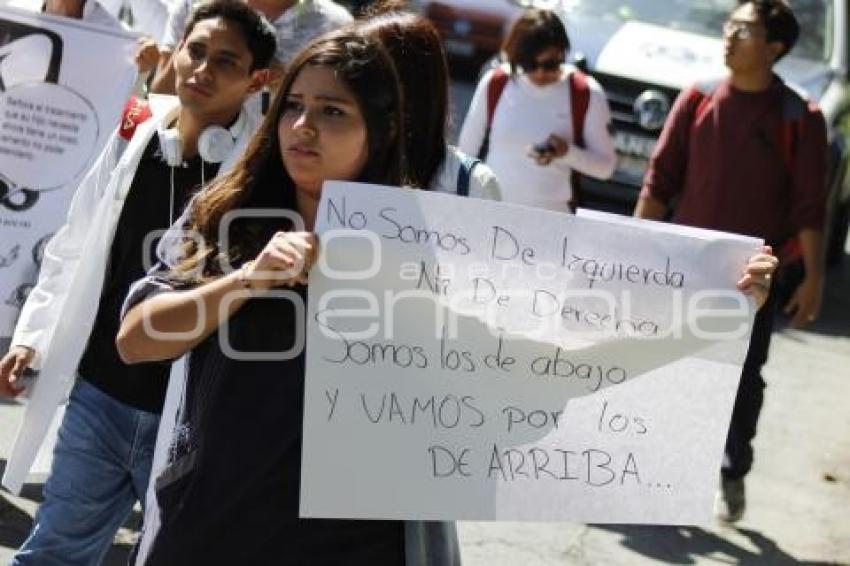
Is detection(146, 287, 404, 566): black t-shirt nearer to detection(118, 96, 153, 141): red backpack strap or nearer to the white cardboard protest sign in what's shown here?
the white cardboard protest sign

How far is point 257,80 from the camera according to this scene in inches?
148

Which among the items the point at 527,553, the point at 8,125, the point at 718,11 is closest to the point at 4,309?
the point at 8,125

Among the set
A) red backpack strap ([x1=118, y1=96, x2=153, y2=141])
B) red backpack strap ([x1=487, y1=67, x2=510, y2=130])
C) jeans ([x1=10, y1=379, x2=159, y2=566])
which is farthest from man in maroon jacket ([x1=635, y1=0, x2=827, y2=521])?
jeans ([x1=10, y1=379, x2=159, y2=566])

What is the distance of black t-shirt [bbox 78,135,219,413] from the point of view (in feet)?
11.4

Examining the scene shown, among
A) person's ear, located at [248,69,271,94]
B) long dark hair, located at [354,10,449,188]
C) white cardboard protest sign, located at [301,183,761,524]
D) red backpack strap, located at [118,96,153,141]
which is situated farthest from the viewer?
person's ear, located at [248,69,271,94]

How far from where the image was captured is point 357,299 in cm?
261

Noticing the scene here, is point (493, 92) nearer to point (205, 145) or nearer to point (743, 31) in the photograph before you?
point (743, 31)

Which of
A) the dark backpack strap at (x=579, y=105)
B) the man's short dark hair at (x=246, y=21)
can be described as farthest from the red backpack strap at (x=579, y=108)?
the man's short dark hair at (x=246, y=21)

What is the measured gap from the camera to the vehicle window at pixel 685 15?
9.95 meters

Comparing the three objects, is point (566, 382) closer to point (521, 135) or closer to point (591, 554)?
point (591, 554)

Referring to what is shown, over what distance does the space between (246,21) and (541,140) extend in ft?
9.58

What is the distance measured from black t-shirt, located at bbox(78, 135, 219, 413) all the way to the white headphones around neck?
30mm

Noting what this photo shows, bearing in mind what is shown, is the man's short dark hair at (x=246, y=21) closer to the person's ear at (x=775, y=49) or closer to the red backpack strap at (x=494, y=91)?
the person's ear at (x=775, y=49)

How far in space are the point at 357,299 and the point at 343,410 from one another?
0.17 metres
